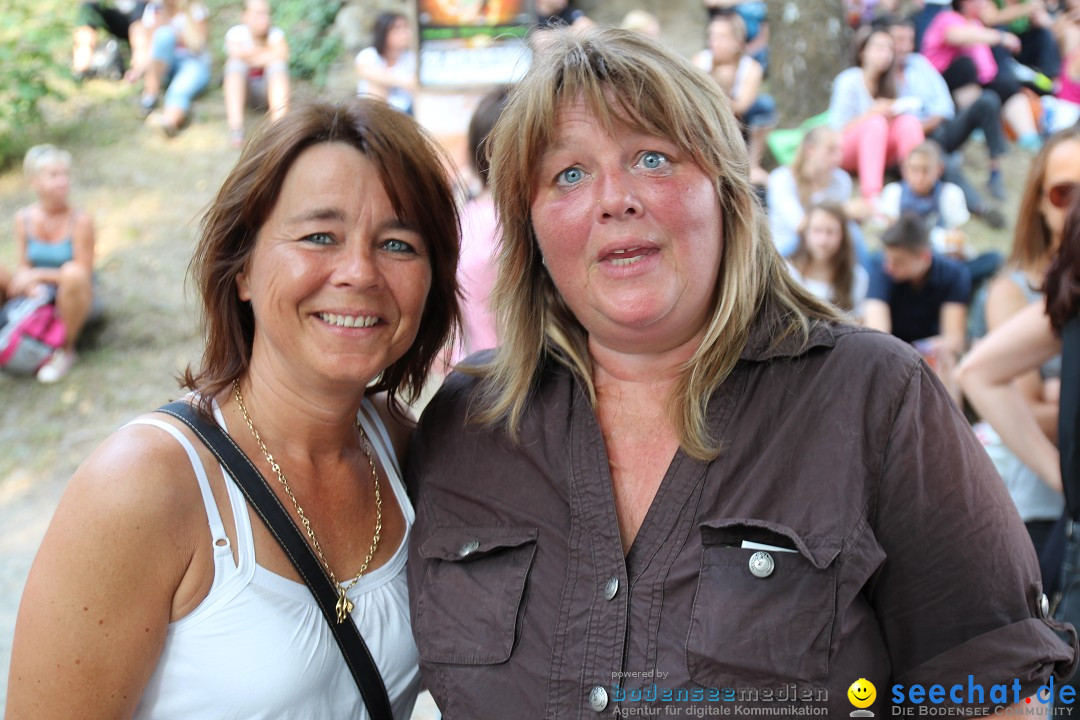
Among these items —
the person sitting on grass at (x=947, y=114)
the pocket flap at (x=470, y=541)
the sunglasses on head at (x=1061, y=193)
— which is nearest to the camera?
the pocket flap at (x=470, y=541)

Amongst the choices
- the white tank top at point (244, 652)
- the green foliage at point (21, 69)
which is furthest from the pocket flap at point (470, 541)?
the green foliage at point (21, 69)

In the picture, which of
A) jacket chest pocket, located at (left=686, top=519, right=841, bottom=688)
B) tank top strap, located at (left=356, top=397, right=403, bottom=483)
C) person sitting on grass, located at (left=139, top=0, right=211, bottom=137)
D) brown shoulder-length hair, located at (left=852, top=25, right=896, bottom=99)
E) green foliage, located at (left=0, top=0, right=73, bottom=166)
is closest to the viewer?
jacket chest pocket, located at (left=686, top=519, right=841, bottom=688)

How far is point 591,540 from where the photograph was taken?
2.01 m

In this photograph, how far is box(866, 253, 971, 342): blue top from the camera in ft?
20.3

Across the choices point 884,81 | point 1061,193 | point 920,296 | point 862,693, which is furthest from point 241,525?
point 884,81

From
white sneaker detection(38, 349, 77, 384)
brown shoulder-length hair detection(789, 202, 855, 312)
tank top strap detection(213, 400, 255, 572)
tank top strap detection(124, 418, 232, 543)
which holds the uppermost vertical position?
tank top strap detection(124, 418, 232, 543)

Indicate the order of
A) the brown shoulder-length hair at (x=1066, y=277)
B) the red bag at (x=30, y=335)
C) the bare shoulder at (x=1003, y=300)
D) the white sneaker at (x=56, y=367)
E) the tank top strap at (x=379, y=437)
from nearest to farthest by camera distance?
the tank top strap at (x=379, y=437), the brown shoulder-length hair at (x=1066, y=277), the bare shoulder at (x=1003, y=300), the red bag at (x=30, y=335), the white sneaker at (x=56, y=367)

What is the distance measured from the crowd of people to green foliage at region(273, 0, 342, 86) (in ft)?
33.0

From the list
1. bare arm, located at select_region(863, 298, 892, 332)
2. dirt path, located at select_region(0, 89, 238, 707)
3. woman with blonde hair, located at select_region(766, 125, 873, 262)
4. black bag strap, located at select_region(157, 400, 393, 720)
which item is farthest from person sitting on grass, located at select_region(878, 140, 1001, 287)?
black bag strap, located at select_region(157, 400, 393, 720)

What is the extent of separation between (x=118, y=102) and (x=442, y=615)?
11.9 metres

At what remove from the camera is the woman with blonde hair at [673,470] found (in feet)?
6.00

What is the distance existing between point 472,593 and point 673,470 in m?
0.49

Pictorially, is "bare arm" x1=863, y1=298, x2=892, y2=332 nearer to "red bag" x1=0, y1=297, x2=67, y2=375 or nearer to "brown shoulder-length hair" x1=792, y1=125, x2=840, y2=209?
"brown shoulder-length hair" x1=792, y1=125, x2=840, y2=209

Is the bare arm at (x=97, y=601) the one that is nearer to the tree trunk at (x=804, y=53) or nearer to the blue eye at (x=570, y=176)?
the blue eye at (x=570, y=176)
